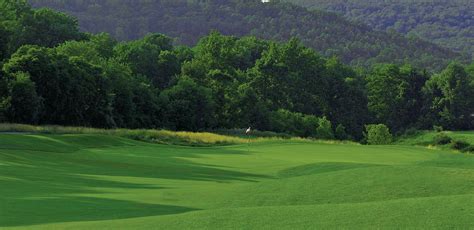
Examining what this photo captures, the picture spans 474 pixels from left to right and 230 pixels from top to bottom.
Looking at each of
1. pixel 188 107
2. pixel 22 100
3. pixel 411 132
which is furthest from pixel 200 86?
pixel 411 132

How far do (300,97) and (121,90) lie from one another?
1770 inches

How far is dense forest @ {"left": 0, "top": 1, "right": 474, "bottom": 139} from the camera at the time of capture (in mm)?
65750

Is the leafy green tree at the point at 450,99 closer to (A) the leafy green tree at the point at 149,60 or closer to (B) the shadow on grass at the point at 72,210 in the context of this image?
(A) the leafy green tree at the point at 149,60

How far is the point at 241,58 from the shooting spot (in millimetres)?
122562

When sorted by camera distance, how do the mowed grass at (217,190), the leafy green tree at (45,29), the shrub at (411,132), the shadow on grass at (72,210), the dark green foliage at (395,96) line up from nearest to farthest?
the mowed grass at (217,190) < the shadow on grass at (72,210) < the leafy green tree at (45,29) < the shrub at (411,132) < the dark green foliage at (395,96)

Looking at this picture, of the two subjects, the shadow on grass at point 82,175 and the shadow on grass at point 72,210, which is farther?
the shadow on grass at point 82,175

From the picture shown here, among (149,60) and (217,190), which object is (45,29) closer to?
(149,60)

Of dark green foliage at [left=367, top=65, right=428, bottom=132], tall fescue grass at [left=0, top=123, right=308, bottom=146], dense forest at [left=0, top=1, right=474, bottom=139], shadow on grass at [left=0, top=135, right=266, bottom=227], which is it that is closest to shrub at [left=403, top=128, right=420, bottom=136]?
dense forest at [left=0, top=1, right=474, bottom=139]

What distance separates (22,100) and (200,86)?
2916cm

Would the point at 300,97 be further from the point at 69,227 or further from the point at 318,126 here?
the point at 69,227

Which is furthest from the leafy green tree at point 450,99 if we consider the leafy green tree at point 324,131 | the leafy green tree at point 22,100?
the leafy green tree at point 22,100

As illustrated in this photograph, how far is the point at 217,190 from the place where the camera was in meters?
21.5

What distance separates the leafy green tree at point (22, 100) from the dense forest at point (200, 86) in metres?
0.08

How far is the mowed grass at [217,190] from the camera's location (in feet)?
48.1
